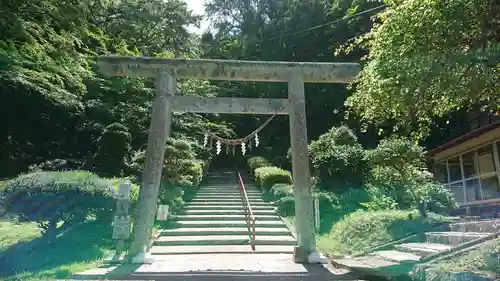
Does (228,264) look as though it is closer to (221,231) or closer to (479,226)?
(221,231)

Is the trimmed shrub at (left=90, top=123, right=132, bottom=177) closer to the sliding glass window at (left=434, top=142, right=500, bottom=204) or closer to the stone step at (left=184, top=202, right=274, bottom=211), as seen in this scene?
the stone step at (left=184, top=202, right=274, bottom=211)

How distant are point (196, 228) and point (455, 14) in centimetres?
904

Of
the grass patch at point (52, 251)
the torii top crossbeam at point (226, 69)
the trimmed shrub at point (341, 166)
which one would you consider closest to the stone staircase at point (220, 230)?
the grass patch at point (52, 251)

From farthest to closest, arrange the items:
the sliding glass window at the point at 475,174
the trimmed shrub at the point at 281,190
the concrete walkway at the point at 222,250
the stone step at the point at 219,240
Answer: the trimmed shrub at the point at 281,190 → the sliding glass window at the point at 475,174 → the stone step at the point at 219,240 → the concrete walkway at the point at 222,250

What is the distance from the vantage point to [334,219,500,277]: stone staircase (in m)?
6.88

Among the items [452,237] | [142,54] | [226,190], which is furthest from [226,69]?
[142,54]

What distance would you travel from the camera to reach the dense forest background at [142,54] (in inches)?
468

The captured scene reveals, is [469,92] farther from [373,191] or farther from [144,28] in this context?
[144,28]

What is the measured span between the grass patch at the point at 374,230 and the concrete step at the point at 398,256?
2.61ft

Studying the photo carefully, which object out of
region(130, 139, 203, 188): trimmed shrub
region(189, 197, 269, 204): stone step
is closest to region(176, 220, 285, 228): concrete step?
region(130, 139, 203, 188): trimmed shrub

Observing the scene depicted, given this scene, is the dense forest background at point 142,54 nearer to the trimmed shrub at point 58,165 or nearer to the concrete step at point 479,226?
the trimmed shrub at point 58,165

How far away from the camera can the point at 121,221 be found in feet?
29.0

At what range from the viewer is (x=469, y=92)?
739 cm

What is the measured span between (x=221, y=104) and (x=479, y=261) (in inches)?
236
